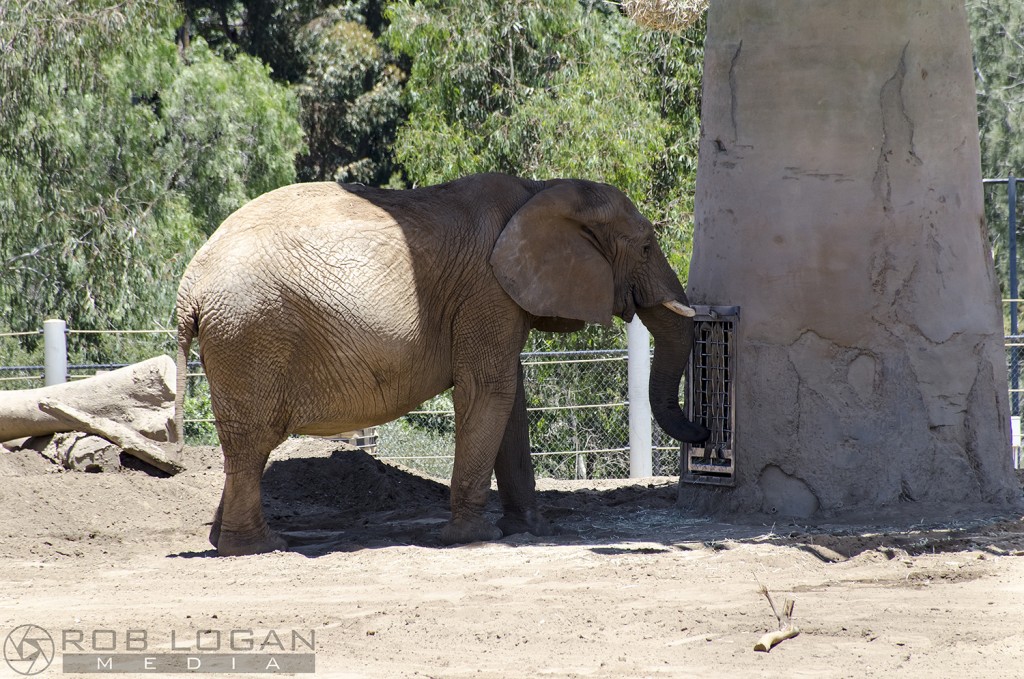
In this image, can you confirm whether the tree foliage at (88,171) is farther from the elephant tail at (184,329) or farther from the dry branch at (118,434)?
the elephant tail at (184,329)

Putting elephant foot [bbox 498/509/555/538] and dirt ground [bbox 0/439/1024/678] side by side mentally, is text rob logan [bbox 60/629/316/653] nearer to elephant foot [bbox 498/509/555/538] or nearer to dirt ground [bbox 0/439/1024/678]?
dirt ground [bbox 0/439/1024/678]

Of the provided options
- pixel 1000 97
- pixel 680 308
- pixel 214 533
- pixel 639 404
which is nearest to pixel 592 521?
pixel 680 308

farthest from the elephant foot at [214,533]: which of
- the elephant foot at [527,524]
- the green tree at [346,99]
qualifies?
the green tree at [346,99]

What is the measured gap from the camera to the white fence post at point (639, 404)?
12039 mm

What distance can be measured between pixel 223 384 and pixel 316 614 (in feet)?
6.75

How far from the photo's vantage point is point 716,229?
9.19 meters

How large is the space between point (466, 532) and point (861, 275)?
2.84 meters

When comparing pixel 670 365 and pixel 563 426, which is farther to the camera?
pixel 563 426

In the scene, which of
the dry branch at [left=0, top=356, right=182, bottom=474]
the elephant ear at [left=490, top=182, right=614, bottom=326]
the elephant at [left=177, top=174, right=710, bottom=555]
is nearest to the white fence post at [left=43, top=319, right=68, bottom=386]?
the dry branch at [left=0, top=356, right=182, bottom=474]

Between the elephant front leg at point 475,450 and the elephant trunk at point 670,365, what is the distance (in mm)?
A: 1177

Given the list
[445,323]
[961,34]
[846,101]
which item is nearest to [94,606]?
[445,323]

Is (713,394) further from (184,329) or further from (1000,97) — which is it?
(1000,97)

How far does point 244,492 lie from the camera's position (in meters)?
8.27

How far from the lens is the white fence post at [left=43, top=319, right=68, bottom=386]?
1195 centimetres
